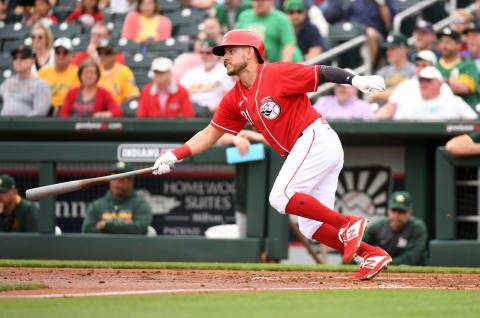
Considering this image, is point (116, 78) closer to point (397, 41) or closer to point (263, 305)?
point (397, 41)

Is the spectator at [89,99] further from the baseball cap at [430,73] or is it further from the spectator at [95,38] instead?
the baseball cap at [430,73]

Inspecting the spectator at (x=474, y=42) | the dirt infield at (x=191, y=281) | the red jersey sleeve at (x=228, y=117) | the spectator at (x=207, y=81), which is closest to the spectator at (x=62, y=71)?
the spectator at (x=207, y=81)

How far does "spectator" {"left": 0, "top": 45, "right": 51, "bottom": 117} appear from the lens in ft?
32.8

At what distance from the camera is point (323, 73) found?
A: 234 inches

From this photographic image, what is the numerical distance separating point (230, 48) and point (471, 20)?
5861 millimetres

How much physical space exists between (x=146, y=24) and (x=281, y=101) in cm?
683

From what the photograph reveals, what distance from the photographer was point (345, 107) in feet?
31.5

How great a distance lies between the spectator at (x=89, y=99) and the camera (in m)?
9.76

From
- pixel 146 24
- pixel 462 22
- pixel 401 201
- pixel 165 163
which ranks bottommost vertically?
pixel 401 201

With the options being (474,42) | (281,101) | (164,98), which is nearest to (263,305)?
(281,101)

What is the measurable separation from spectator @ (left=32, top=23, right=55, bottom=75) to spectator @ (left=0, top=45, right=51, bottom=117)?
1000 millimetres

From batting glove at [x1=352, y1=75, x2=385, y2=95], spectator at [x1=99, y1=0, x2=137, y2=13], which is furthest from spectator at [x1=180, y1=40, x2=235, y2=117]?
batting glove at [x1=352, y1=75, x2=385, y2=95]

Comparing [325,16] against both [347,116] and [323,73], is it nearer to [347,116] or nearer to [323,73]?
[347,116]

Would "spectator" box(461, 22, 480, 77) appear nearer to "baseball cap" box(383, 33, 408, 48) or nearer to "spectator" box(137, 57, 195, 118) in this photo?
"baseball cap" box(383, 33, 408, 48)
